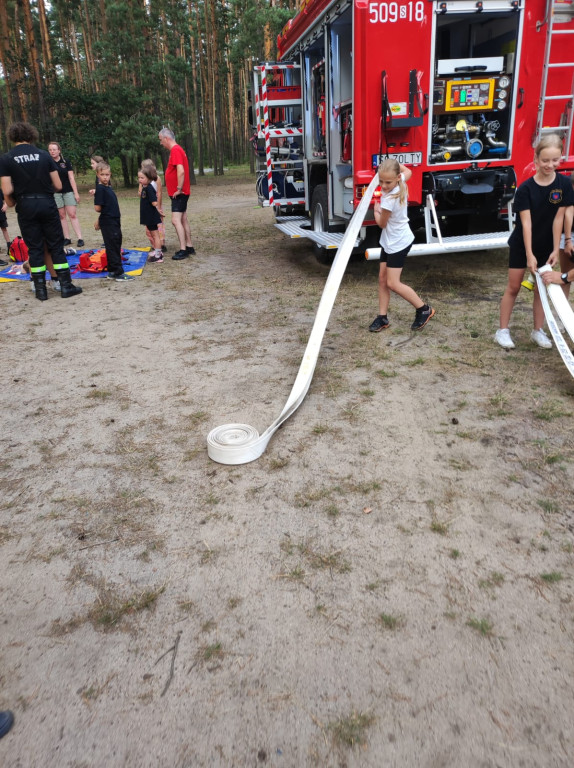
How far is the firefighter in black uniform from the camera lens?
21.1ft

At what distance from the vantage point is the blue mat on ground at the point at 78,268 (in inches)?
324

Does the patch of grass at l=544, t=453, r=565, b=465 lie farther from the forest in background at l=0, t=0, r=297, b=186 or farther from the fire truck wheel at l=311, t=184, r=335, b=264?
the forest in background at l=0, t=0, r=297, b=186

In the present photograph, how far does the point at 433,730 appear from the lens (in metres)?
1.70

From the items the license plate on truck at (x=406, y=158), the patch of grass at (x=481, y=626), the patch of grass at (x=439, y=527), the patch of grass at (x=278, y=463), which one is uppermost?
the license plate on truck at (x=406, y=158)

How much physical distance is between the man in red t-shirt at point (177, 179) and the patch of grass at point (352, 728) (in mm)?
7713

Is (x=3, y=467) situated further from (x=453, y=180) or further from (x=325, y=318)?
(x=453, y=180)

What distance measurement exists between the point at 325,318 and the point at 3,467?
8.15ft

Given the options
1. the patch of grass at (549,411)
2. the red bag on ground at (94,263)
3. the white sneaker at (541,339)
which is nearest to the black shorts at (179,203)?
the red bag on ground at (94,263)

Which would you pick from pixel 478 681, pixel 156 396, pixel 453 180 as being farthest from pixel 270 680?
pixel 453 180

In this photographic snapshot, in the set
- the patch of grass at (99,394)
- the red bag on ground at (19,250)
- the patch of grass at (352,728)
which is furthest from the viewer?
the red bag on ground at (19,250)

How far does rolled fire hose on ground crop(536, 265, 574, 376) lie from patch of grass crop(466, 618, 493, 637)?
2.34 m

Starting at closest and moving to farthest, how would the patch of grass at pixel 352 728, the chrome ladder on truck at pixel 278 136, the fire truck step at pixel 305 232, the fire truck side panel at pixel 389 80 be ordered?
the patch of grass at pixel 352 728
the fire truck side panel at pixel 389 80
the fire truck step at pixel 305 232
the chrome ladder on truck at pixel 278 136

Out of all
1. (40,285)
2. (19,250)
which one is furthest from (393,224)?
(19,250)

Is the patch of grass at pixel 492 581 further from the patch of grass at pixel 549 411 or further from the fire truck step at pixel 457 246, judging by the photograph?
the fire truck step at pixel 457 246
